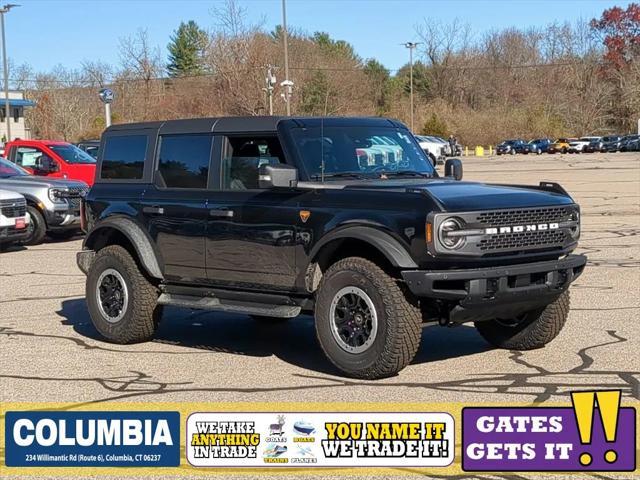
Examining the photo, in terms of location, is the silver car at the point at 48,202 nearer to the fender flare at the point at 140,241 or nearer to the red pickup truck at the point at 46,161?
the red pickup truck at the point at 46,161

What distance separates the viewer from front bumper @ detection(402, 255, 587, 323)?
7.22 metres

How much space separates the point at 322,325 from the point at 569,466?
8.90ft

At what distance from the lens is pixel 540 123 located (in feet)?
319

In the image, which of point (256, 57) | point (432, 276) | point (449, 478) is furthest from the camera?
point (256, 57)

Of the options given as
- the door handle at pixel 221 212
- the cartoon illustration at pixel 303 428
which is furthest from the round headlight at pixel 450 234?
the door handle at pixel 221 212

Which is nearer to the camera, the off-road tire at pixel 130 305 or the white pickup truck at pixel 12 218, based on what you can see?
the off-road tire at pixel 130 305

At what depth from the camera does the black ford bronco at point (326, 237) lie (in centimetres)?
736

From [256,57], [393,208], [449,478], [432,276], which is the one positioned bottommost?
[449,478]

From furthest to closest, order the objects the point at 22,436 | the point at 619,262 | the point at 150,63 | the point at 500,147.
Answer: the point at 500,147
the point at 150,63
the point at 619,262
the point at 22,436

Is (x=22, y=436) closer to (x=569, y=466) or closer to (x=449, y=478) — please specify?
(x=449, y=478)

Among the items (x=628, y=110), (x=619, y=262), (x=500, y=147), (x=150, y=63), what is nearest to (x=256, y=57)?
(x=150, y=63)

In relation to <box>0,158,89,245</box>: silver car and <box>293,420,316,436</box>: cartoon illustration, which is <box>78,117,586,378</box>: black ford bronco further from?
<box>0,158,89,245</box>: silver car

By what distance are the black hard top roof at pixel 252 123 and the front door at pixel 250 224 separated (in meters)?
0.10

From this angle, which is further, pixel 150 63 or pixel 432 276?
pixel 150 63
